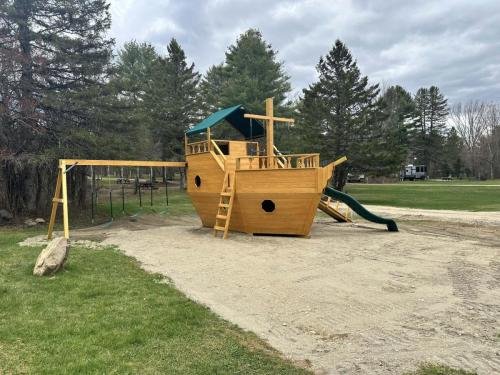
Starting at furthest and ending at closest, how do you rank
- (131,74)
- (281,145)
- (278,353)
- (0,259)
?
1. (131,74)
2. (281,145)
3. (0,259)
4. (278,353)

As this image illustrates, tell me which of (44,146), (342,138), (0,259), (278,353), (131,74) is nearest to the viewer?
(278,353)

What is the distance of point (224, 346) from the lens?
460 centimetres

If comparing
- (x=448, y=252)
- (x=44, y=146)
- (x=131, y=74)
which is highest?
(x=131, y=74)

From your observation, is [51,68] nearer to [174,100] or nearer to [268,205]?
[268,205]

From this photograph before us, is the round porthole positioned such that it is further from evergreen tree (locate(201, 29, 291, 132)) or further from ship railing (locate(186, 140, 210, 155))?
evergreen tree (locate(201, 29, 291, 132))

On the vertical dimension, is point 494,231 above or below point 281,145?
below

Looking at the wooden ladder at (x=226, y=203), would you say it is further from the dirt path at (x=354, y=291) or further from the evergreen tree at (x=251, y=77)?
the evergreen tree at (x=251, y=77)

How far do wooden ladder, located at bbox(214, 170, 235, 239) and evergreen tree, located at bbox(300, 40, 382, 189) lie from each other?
56.3 ft

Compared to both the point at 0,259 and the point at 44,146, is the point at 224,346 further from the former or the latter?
the point at 44,146

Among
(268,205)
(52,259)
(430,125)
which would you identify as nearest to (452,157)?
(430,125)

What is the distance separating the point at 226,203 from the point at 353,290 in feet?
24.2

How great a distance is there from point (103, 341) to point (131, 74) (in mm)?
42104

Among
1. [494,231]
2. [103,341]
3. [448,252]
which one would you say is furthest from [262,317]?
[494,231]

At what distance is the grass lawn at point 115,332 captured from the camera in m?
4.08
